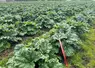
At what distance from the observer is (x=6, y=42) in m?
7.27

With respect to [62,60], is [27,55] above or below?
above

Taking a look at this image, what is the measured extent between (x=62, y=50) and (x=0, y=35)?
313 cm

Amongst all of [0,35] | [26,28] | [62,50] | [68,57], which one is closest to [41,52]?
[62,50]

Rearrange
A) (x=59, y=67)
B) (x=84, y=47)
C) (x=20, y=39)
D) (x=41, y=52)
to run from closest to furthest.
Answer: (x=59, y=67), (x=41, y=52), (x=84, y=47), (x=20, y=39)

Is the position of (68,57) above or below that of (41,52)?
below

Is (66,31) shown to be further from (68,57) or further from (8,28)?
(8,28)

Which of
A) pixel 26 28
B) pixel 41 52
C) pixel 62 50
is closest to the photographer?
pixel 41 52

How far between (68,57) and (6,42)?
2.61 metres

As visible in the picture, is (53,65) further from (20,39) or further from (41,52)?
(20,39)

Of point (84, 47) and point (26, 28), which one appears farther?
point (26, 28)

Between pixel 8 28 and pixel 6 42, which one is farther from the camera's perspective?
pixel 8 28

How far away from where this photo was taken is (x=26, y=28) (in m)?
8.89

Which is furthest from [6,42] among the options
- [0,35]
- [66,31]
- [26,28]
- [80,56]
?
[80,56]

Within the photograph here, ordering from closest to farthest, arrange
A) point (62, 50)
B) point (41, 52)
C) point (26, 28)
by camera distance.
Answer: point (41, 52) → point (62, 50) → point (26, 28)
